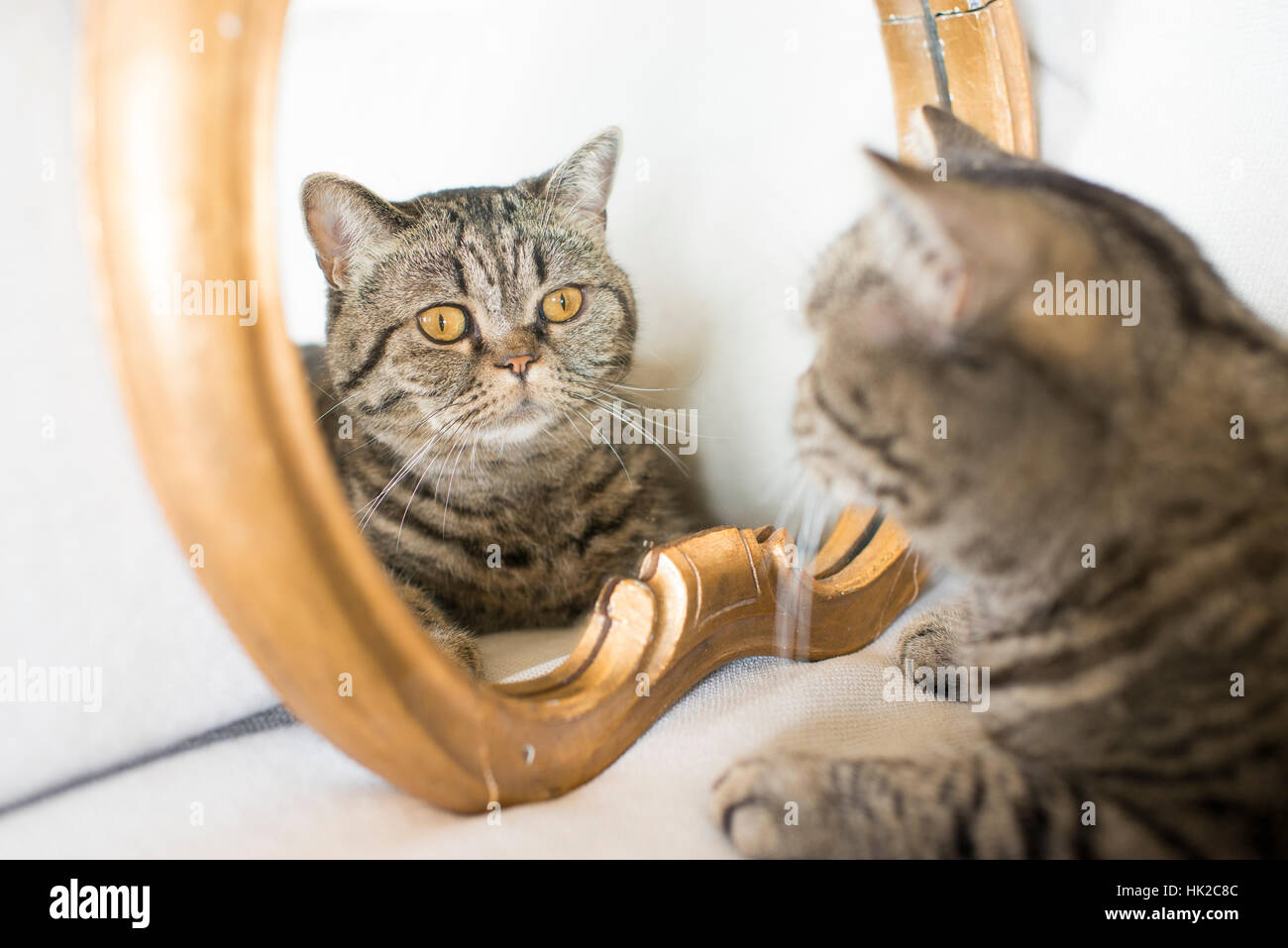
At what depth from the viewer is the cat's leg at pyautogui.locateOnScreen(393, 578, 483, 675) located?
0.88 metres

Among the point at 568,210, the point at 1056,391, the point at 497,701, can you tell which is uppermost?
the point at 568,210

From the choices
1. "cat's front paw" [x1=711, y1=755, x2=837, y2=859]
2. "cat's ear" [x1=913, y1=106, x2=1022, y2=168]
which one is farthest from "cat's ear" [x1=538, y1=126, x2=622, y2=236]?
"cat's front paw" [x1=711, y1=755, x2=837, y2=859]

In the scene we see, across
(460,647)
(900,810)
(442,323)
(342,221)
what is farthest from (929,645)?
(342,221)

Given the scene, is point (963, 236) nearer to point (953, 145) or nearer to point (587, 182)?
point (953, 145)

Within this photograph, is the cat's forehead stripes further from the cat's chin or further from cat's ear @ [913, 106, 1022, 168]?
cat's ear @ [913, 106, 1022, 168]

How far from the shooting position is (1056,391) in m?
0.56

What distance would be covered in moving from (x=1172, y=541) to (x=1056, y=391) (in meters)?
0.13

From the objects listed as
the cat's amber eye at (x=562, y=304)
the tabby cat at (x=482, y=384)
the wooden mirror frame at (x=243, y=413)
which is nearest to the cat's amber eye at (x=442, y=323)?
the tabby cat at (x=482, y=384)

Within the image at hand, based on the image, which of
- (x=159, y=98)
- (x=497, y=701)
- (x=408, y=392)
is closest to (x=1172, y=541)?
(x=497, y=701)

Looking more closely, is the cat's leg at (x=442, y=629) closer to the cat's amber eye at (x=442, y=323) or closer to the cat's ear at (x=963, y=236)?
the cat's amber eye at (x=442, y=323)

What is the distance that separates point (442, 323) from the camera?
39.5 inches

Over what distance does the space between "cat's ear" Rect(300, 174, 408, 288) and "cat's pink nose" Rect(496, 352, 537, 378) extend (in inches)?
8.9

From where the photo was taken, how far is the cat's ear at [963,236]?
51cm
